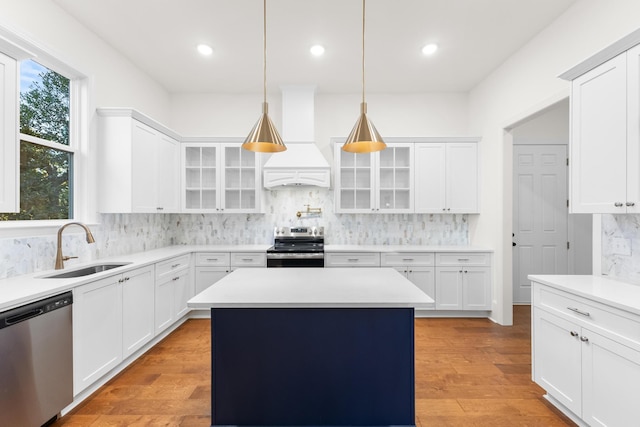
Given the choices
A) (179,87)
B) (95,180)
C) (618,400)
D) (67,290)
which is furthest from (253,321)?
(179,87)

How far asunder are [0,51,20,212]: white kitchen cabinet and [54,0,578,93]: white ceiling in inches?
48.6

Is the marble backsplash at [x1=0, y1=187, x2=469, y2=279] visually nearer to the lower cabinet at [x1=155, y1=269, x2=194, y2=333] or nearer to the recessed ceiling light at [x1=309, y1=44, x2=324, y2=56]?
the lower cabinet at [x1=155, y1=269, x2=194, y2=333]

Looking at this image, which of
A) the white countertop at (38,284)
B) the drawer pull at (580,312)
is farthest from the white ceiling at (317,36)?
the drawer pull at (580,312)

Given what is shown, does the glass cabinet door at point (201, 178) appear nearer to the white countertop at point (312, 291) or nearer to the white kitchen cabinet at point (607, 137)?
the white countertop at point (312, 291)

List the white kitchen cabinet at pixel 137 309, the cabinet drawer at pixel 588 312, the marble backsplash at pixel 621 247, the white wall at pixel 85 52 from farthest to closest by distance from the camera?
the white kitchen cabinet at pixel 137 309
the white wall at pixel 85 52
the marble backsplash at pixel 621 247
the cabinet drawer at pixel 588 312

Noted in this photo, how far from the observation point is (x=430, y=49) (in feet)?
11.3

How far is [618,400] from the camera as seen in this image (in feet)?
5.57

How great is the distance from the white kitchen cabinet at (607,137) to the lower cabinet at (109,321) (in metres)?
3.60

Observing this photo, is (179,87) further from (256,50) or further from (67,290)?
(67,290)

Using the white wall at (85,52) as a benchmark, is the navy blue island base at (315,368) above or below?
below

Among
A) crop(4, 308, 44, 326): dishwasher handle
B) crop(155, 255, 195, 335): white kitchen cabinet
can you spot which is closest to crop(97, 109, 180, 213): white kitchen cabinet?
crop(155, 255, 195, 335): white kitchen cabinet

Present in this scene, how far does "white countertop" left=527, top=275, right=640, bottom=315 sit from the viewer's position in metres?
1.69

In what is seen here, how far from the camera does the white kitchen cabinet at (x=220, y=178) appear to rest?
443 cm

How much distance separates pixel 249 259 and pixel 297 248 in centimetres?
66
